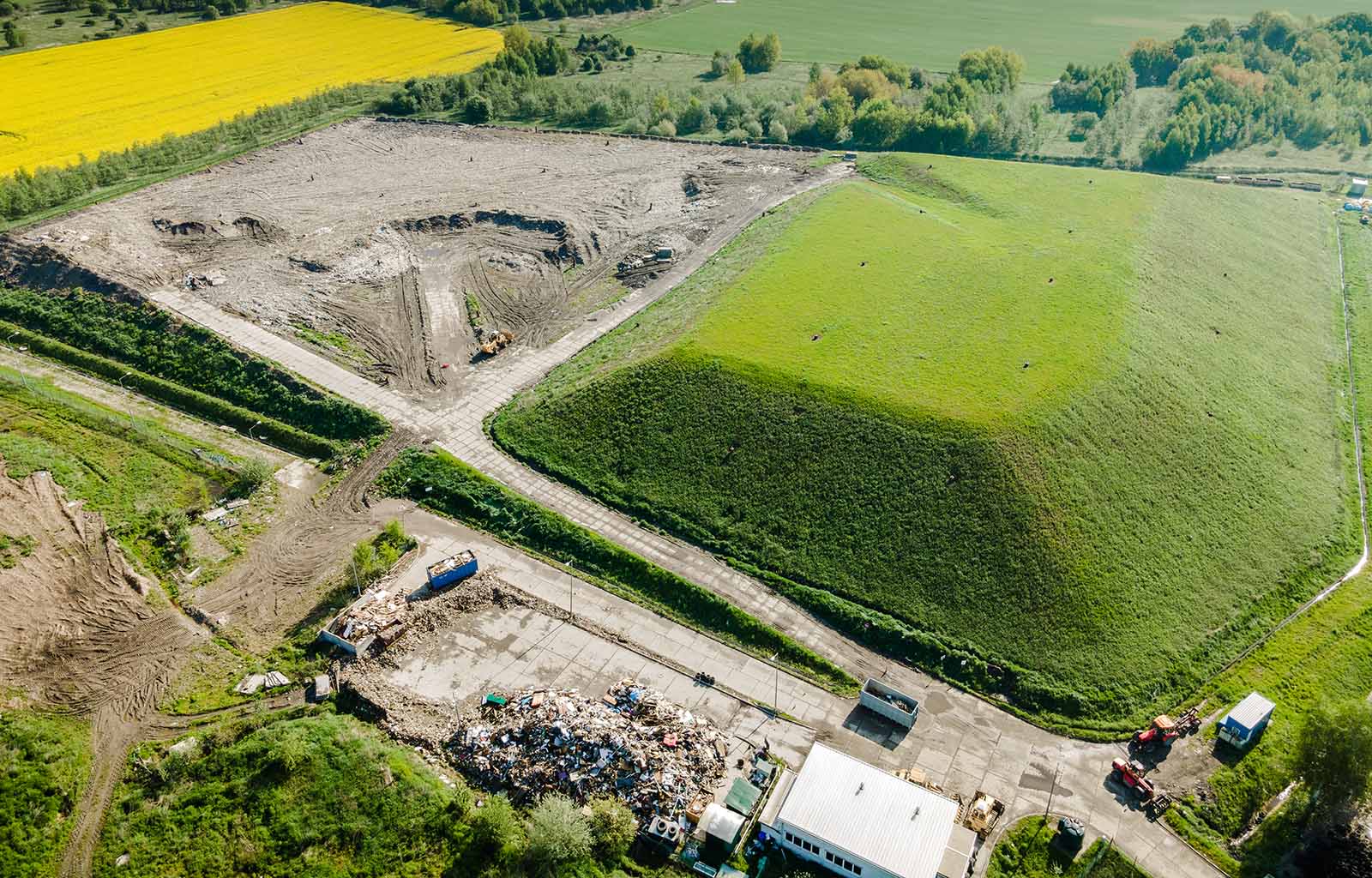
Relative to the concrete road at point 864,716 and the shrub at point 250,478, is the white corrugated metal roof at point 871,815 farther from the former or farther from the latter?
the shrub at point 250,478

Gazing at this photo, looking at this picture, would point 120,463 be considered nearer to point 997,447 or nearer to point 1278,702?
point 997,447

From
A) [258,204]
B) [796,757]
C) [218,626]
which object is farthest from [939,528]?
[258,204]

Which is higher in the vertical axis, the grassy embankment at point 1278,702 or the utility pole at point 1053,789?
the grassy embankment at point 1278,702

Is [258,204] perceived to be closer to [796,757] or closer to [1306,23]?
[796,757]

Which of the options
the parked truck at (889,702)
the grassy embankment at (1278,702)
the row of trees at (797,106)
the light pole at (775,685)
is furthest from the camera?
the row of trees at (797,106)

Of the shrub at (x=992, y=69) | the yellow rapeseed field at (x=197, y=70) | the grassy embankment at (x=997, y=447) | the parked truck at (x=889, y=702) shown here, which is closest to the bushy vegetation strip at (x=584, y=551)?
the parked truck at (x=889, y=702)

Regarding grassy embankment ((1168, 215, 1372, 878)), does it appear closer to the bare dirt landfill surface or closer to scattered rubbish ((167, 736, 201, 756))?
scattered rubbish ((167, 736, 201, 756))

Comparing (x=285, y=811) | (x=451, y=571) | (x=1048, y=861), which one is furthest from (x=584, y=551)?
(x=1048, y=861)
